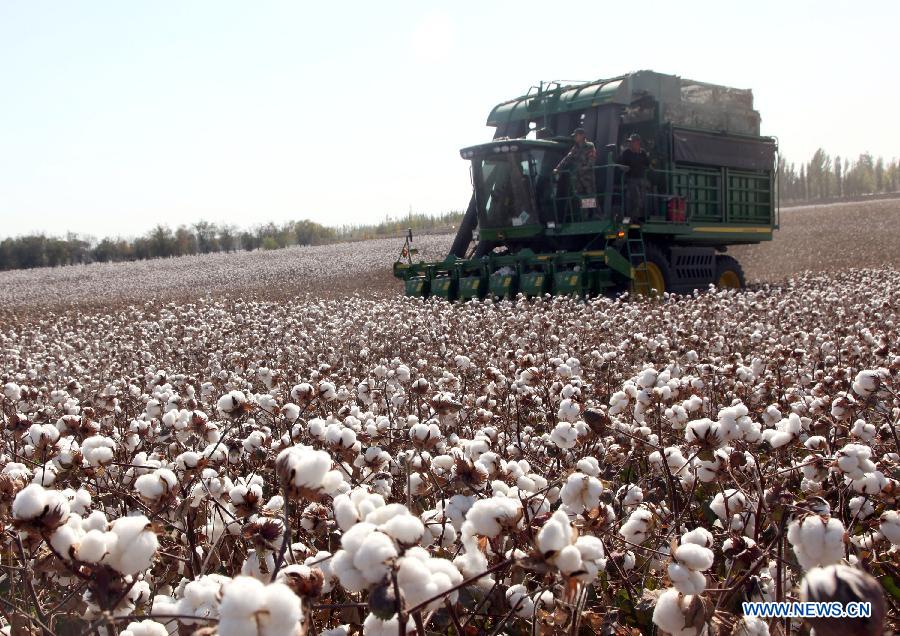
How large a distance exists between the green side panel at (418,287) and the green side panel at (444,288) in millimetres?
462

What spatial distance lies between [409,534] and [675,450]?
2054mm

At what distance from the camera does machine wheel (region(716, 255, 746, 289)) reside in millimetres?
19250

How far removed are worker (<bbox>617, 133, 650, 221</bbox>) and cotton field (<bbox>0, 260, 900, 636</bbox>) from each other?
29.2 feet

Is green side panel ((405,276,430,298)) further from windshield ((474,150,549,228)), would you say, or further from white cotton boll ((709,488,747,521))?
white cotton boll ((709,488,747,521))

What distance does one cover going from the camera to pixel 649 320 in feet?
33.9

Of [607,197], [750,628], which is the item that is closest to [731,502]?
[750,628]

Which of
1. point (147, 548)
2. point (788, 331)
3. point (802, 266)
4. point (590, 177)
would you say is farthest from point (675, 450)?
point (802, 266)

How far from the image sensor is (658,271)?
16.5 meters

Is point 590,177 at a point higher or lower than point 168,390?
higher

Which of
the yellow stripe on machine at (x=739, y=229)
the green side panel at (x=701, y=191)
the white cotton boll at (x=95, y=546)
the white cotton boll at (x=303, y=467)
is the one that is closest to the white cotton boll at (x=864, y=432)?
the white cotton boll at (x=303, y=467)

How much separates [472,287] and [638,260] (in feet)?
11.4

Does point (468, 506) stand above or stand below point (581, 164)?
below

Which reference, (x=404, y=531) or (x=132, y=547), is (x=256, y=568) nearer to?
(x=132, y=547)

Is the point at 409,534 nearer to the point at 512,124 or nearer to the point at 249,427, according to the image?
the point at 249,427
